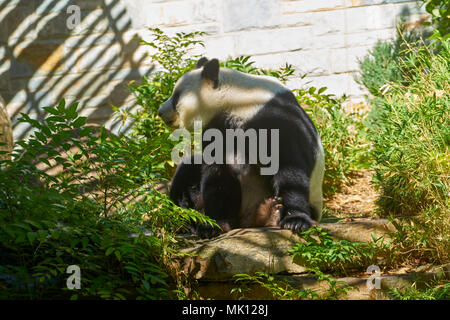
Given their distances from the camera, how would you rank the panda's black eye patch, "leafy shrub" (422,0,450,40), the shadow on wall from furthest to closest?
the shadow on wall < "leafy shrub" (422,0,450,40) < the panda's black eye patch

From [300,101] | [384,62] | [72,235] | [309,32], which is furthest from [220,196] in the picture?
[309,32]

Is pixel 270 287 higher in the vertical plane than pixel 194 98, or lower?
lower

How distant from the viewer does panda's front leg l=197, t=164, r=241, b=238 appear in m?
3.33

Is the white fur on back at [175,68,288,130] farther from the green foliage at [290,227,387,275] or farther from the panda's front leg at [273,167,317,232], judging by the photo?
the green foliage at [290,227,387,275]

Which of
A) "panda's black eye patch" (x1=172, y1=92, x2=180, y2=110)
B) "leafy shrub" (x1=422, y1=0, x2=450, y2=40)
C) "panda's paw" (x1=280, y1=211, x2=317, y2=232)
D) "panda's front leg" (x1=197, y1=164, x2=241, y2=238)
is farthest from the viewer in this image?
"leafy shrub" (x1=422, y1=0, x2=450, y2=40)

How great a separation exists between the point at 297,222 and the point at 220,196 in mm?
557

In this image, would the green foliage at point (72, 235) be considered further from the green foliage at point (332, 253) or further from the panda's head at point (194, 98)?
the green foliage at point (332, 253)

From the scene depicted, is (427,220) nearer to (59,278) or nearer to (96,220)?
(96,220)

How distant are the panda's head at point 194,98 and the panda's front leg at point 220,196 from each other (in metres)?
0.37

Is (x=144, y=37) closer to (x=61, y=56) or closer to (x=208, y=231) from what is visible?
(x=61, y=56)

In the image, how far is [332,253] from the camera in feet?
9.80

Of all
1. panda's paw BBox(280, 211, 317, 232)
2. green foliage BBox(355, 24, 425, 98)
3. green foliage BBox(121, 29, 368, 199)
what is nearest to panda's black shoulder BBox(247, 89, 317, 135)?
panda's paw BBox(280, 211, 317, 232)

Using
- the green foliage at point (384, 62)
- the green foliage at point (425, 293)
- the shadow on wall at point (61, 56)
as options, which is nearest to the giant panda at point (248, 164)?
the green foliage at point (425, 293)

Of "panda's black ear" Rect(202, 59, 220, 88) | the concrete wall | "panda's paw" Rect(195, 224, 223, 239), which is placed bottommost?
"panda's paw" Rect(195, 224, 223, 239)
